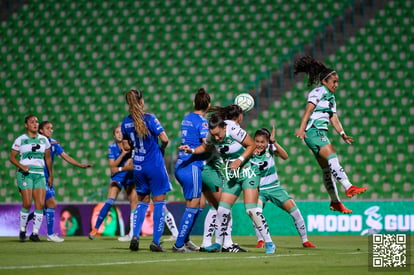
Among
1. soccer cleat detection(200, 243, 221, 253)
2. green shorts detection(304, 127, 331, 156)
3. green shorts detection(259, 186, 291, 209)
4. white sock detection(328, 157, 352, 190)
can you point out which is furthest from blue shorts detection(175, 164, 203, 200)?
green shorts detection(259, 186, 291, 209)

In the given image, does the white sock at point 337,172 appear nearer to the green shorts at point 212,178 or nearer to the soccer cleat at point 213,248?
the green shorts at point 212,178

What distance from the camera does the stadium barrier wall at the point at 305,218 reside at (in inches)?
621

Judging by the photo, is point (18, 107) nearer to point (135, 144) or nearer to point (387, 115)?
point (387, 115)

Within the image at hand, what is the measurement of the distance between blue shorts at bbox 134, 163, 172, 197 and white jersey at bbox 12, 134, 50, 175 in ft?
14.0

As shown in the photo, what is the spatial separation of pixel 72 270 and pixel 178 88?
14.0 m

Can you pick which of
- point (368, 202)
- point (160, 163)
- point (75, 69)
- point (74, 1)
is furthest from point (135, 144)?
point (74, 1)

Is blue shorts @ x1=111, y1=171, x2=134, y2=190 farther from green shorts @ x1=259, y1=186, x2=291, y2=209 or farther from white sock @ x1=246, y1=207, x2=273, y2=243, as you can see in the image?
white sock @ x1=246, y1=207, x2=273, y2=243

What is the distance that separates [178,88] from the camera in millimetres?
20641

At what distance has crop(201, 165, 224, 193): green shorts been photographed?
31.5 feet

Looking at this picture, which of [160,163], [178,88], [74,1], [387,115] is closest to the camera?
[160,163]

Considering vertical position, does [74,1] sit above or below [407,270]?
above

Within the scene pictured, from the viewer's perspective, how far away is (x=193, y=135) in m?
9.57

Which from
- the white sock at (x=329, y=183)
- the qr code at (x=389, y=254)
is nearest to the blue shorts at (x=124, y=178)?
the white sock at (x=329, y=183)

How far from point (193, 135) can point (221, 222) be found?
3.73 ft
